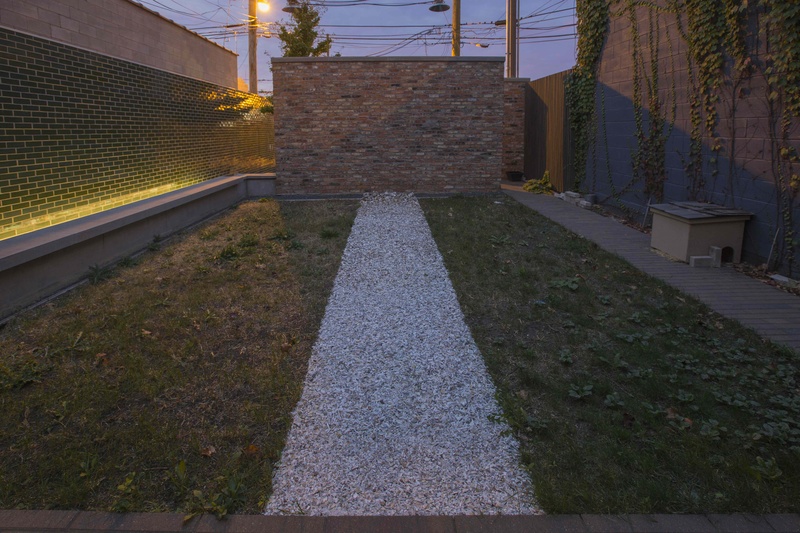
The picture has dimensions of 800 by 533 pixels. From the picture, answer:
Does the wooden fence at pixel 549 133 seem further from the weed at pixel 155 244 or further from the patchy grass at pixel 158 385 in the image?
the weed at pixel 155 244

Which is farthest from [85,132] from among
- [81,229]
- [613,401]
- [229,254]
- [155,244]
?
[613,401]

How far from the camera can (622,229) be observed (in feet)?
29.2

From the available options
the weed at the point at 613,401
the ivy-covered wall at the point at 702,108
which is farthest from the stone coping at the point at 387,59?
the weed at the point at 613,401

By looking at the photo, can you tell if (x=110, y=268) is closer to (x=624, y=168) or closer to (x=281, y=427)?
(x=281, y=427)

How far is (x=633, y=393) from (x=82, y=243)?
5.56 metres

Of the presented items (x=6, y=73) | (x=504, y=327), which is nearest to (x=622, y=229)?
(x=504, y=327)

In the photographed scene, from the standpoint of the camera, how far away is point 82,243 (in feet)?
20.4

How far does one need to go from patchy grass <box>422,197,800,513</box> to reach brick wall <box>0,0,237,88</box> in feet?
19.9

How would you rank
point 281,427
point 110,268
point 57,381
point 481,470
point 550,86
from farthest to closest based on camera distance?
point 550,86 → point 110,268 → point 57,381 → point 281,427 → point 481,470

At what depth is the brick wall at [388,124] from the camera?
39.6ft

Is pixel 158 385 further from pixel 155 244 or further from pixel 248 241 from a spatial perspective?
pixel 155 244

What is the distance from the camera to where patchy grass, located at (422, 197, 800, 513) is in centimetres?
276

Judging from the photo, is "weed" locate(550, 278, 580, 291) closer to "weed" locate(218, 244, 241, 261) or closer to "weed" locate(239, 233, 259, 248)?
"weed" locate(218, 244, 241, 261)

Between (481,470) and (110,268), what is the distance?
5308mm
